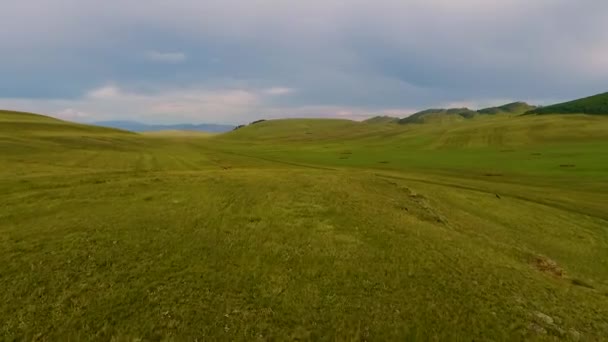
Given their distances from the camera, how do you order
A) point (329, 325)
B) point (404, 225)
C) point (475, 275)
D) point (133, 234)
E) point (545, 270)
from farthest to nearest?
point (404, 225)
point (545, 270)
point (133, 234)
point (475, 275)
point (329, 325)

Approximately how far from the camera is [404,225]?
2945cm

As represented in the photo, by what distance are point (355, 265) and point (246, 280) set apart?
6.60m

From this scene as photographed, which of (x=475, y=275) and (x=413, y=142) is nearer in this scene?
(x=475, y=275)

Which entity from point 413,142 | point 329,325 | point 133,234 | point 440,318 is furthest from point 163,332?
point 413,142

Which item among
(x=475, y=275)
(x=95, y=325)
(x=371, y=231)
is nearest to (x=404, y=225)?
(x=371, y=231)

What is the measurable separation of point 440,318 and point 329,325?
5401 millimetres

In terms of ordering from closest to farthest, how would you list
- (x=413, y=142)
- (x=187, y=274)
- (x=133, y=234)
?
1. (x=187, y=274)
2. (x=133, y=234)
3. (x=413, y=142)

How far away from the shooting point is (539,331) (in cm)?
1772

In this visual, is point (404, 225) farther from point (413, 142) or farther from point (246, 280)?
point (413, 142)

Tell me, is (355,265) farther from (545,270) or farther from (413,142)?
(413,142)

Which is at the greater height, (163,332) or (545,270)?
(163,332)

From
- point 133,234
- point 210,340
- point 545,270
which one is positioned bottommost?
point 545,270

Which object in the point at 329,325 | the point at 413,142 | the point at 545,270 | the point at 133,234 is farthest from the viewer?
the point at 413,142

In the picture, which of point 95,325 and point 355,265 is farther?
point 355,265
